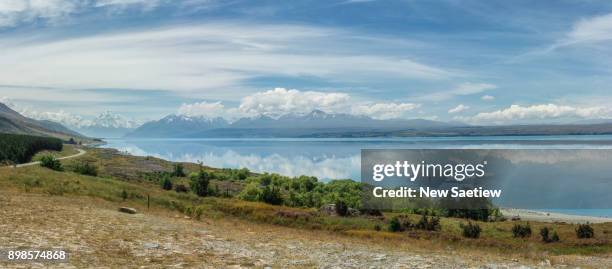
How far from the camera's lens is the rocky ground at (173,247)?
17.5m

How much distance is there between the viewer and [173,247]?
20.1 metres

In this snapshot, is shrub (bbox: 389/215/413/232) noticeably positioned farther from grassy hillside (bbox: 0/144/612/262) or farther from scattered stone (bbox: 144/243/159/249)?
scattered stone (bbox: 144/243/159/249)

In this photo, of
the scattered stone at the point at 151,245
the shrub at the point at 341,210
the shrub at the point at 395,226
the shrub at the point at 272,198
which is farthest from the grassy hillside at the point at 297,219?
the scattered stone at the point at 151,245

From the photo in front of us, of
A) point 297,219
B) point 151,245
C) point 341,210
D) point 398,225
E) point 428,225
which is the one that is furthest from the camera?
point 341,210

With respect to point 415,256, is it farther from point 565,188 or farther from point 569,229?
point 565,188

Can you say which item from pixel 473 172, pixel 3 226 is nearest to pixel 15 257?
pixel 3 226

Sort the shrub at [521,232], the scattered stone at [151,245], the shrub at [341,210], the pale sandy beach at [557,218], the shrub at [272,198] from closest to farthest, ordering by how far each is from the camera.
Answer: the scattered stone at [151,245]
the shrub at [521,232]
the shrub at [341,210]
the shrub at [272,198]
the pale sandy beach at [557,218]

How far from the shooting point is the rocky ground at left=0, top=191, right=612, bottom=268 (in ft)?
57.5

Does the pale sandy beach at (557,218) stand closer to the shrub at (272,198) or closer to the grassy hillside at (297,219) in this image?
the grassy hillside at (297,219)

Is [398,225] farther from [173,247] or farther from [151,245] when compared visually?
[151,245]

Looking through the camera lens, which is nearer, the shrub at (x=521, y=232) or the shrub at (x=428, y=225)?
the shrub at (x=428, y=225)

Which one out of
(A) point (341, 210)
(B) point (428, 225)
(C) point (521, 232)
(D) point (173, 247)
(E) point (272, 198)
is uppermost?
(D) point (173, 247)

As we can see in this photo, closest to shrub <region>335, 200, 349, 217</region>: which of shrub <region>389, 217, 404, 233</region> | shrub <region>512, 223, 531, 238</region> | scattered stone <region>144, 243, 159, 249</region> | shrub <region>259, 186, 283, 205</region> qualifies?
shrub <region>389, 217, 404, 233</region>

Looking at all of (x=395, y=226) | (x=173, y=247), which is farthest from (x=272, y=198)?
(x=173, y=247)
